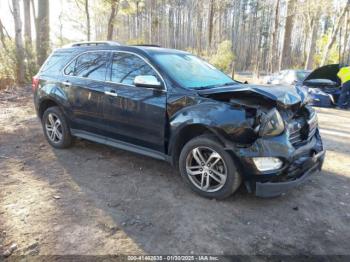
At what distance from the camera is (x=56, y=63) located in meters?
5.54

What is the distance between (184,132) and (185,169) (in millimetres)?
460

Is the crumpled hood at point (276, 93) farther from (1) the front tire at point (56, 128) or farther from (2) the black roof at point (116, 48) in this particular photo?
(1) the front tire at point (56, 128)

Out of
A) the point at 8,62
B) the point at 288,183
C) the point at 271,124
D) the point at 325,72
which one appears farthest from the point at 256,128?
the point at 8,62

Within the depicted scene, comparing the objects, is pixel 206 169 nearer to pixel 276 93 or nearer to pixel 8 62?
pixel 276 93

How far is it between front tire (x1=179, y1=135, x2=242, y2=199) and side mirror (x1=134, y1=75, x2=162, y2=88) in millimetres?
868

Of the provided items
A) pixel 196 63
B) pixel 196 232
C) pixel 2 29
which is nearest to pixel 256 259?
pixel 196 232

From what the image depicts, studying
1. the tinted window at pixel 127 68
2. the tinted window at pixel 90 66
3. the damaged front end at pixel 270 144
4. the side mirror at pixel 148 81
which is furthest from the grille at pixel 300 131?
the tinted window at pixel 90 66

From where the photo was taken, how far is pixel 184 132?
12.7 ft

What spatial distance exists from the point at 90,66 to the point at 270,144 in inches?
123

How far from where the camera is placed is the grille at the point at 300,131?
3.63 m

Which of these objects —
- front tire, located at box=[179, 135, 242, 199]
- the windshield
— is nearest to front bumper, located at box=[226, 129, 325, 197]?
front tire, located at box=[179, 135, 242, 199]

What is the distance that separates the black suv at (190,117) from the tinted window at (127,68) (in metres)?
0.01

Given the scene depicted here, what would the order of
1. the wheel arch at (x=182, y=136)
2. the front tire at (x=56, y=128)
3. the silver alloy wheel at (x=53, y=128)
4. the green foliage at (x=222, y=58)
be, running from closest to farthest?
1. the wheel arch at (x=182, y=136)
2. the front tire at (x=56, y=128)
3. the silver alloy wheel at (x=53, y=128)
4. the green foliage at (x=222, y=58)

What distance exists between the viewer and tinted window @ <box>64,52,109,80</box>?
4789 mm
